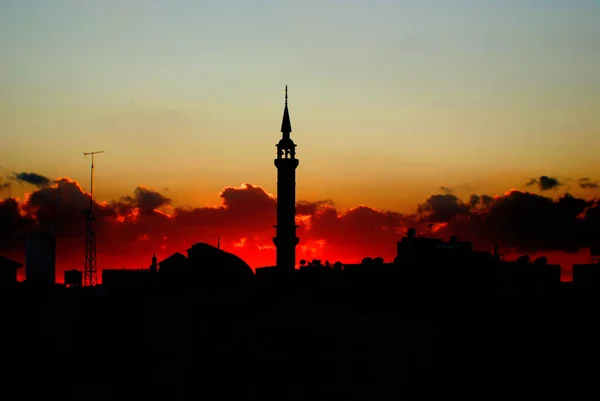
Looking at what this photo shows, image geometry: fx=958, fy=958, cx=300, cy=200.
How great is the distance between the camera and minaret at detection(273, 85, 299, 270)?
260 ft

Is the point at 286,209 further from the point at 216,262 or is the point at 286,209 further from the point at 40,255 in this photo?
the point at 40,255

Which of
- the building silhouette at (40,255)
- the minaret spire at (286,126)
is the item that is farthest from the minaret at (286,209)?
the building silhouette at (40,255)

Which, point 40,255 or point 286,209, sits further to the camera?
point 286,209

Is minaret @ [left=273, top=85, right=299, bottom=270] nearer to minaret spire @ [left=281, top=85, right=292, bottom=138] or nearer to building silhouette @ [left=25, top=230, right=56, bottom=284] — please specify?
minaret spire @ [left=281, top=85, right=292, bottom=138]

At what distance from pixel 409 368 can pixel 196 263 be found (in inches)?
1038

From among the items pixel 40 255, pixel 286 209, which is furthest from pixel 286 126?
pixel 40 255

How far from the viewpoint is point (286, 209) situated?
262ft

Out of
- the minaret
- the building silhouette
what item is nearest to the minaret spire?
the minaret

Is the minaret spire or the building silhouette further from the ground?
the minaret spire

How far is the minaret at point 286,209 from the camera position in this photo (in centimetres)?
7912

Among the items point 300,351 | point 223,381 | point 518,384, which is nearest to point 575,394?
point 518,384

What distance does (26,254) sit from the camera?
73.2 m

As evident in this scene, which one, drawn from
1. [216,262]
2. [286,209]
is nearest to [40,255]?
[216,262]

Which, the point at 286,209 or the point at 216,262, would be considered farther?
the point at 286,209
